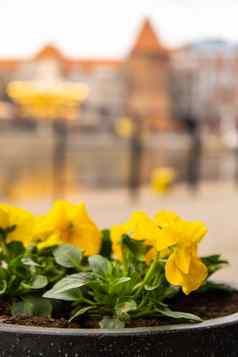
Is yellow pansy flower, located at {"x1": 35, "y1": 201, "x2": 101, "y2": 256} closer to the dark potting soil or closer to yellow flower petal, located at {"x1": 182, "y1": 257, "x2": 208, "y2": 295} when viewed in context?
the dark potting soil

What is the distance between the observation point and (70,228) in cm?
167

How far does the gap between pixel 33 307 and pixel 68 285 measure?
0.26 ft

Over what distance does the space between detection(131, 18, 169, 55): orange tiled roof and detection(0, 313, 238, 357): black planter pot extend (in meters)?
58.8

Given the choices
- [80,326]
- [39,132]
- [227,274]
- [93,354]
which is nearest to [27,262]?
[80,326]

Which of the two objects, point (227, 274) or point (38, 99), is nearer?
point (227, 274)

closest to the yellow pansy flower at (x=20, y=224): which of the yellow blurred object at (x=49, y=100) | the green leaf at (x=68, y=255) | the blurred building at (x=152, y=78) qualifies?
the green leaf at (x=68, y=255)

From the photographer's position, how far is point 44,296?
1367mm

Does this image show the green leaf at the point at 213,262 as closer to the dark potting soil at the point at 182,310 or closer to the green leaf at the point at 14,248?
the dark potting soil at the point at 182,310

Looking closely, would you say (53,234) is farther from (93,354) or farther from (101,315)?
(93,354)

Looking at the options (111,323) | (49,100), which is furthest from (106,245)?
(49,100)

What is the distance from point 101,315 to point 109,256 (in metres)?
0.35

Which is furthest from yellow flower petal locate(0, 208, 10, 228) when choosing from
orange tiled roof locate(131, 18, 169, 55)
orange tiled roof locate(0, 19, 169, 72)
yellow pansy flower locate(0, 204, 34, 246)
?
orange tiled roof locate(131, 18, 169, 55)

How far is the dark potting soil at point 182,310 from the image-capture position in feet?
4.43

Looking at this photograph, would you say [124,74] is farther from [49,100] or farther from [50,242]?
[50,242]
